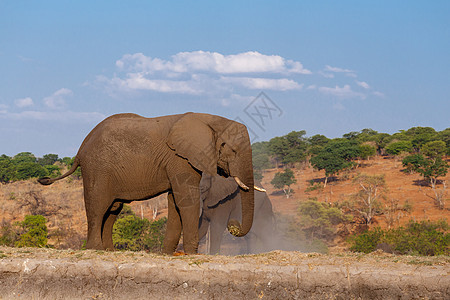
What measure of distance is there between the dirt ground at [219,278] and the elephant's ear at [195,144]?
6.94ft

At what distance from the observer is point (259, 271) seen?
7.54m

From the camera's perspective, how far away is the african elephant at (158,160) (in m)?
10.0

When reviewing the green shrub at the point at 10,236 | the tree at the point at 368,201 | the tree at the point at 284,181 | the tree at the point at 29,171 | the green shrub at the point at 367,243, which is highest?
the tree at the point at 29,171

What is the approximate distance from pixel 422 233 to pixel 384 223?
9.38m

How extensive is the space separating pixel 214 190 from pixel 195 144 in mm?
6040

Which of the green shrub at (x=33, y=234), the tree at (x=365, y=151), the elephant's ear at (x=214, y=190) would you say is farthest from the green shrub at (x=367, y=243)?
the tree at (x=365, y=151)

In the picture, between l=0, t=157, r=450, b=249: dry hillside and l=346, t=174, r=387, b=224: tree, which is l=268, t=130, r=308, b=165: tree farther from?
l=346, t=174, r=387, b=224: tree

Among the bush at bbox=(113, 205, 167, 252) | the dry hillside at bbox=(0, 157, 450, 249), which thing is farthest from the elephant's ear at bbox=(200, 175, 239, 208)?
the dry hillside at bbox=(0, 157, 450, 249)

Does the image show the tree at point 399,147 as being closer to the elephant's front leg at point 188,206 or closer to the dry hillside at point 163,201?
the dry hillside at point 163,201

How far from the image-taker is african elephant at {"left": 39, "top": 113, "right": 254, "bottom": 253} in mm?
10016

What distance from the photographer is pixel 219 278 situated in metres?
7.54

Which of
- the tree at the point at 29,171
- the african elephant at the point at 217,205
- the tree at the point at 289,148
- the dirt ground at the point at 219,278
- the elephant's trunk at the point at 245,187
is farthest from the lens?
the tree at the point at 289,148

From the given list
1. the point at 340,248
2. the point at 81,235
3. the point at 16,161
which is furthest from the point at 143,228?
the point at 16,161

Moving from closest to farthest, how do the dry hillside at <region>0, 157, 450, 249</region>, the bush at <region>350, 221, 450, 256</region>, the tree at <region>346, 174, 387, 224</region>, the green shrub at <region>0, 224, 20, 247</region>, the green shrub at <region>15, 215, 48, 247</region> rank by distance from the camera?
the bush at <region>350, 221, 450, 256</region>
the green shrub at <region>15, 215, 48, 247</region>
the green shrub at <region>0, 224, 20, 247</region>
the dry hillside at <region>0, 157, 450, 249</region>
the tree at <region>346, 174, 387, 224</region>
